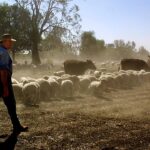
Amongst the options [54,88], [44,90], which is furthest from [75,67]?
[44,90]

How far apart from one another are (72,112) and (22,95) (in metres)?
3.20

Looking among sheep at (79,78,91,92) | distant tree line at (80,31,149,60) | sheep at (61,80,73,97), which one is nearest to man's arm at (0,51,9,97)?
sheep at (61,80,73,97)

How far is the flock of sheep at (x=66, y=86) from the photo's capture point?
40.3 ft

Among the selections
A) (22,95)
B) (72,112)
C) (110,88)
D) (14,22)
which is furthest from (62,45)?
(72,112)

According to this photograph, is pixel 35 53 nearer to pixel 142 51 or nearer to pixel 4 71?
pixel 4 71

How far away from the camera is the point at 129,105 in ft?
38.0

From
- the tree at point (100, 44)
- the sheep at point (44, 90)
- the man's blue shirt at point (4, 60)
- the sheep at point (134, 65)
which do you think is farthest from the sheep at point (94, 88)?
the tree at point (100, 44)

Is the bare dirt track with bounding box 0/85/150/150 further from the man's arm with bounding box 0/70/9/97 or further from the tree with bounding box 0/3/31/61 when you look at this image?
the tree with bounding box 0/3/31/61

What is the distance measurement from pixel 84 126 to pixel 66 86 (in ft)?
20.5

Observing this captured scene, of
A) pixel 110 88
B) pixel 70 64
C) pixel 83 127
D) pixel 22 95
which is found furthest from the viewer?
pixel 70 64

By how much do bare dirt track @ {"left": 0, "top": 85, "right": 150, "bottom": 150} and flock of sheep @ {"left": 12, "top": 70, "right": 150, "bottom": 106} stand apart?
0.74 meters

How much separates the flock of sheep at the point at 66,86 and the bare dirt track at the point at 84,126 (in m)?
0.74

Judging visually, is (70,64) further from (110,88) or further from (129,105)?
(129,105)

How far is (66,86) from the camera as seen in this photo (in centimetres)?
1447
